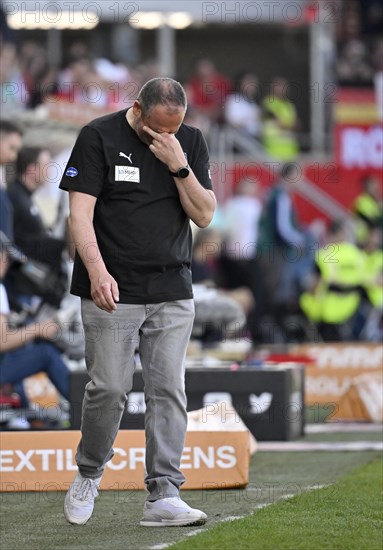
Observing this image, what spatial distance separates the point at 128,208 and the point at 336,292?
14283mm

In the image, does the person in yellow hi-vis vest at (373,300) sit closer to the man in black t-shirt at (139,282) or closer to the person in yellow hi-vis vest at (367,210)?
the person in yellow hi-vis vest at (367,210)

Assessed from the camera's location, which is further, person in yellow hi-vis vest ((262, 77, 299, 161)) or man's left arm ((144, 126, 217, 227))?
person in yellow hi-vis vest ((262, 77, 299, 161))

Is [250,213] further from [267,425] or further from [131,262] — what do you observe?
[131,262]

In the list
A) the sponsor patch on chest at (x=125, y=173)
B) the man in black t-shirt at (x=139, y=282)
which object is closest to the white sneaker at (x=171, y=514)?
the man in black t-shirt at (x=139, y=282)

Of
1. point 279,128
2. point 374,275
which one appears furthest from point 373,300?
point 279,128

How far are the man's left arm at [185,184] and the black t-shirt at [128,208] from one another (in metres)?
0.10

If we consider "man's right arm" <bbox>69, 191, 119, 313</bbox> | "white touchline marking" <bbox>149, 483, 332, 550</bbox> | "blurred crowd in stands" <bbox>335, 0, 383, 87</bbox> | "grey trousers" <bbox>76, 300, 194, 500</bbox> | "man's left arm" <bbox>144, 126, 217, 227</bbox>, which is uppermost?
"blurred crowd in stands" <bbox>335, 0, 383, 87</bbox>

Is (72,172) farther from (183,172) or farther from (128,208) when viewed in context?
(183,172)

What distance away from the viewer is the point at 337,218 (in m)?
25.0

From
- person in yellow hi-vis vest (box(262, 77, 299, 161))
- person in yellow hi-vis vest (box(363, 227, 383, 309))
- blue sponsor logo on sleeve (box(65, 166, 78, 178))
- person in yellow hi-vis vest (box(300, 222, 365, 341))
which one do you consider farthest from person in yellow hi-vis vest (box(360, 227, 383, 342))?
blue sponsor logo on sleeve (box(65, 166, 78, 178))

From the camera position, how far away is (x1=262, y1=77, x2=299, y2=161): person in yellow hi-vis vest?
25.1m

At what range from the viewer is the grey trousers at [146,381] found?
6.50 metres

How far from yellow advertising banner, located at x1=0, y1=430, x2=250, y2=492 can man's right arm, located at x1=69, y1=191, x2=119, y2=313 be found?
2018 millimetres

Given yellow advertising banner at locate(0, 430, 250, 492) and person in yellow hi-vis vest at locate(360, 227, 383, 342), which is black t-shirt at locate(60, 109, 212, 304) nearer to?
yellow advertising banner at locate(0, 430, 250, 492)
